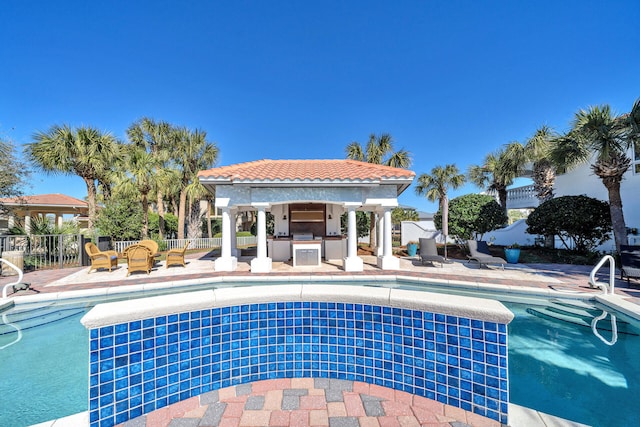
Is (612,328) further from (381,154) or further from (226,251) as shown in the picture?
(381,154)

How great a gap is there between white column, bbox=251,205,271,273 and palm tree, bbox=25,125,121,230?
1203cm

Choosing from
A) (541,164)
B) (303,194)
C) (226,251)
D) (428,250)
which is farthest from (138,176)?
(541,164)

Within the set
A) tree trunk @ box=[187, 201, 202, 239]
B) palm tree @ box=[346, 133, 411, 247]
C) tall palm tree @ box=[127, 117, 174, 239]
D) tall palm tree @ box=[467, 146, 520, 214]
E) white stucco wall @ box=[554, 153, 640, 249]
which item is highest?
tall palm tree @ box=[127, 117, 174, 239]

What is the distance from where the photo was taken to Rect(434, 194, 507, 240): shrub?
15.0m

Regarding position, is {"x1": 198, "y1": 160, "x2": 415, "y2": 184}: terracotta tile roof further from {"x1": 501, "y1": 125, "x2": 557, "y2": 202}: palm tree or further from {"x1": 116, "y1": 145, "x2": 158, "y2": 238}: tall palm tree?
{"x1": 501, "y1": 125, "x2": 557, "y2": 202}: palm tree

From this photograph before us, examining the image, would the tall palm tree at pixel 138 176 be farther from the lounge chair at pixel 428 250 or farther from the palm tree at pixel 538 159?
the palm tree at pixel 538 159

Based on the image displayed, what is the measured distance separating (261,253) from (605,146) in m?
14.7

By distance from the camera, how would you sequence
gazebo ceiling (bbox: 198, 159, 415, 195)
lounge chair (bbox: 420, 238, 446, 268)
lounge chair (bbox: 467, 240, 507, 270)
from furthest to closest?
lounge chair (bbox: 420, 238, 446, 268) → lounge chair (bbox: 467, 240, 507, 270) → gazebo ceiling (bbox: 198, 159, 415, 195)

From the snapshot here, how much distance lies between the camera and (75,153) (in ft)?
50.4

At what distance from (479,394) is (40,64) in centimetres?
2049

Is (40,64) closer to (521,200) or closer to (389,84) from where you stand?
(389,84)

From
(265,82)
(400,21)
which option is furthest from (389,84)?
(265,82)

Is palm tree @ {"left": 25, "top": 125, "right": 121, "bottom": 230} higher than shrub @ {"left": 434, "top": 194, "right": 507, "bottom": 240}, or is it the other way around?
palm tree @ {"left": 25, "top": 125, "right": 121, "bottom": 230}

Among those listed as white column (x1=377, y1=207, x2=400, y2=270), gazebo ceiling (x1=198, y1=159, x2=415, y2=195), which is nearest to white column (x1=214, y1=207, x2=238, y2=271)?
gazebo ceiling (x1=198, y1=159, x2=415, y2=195)
